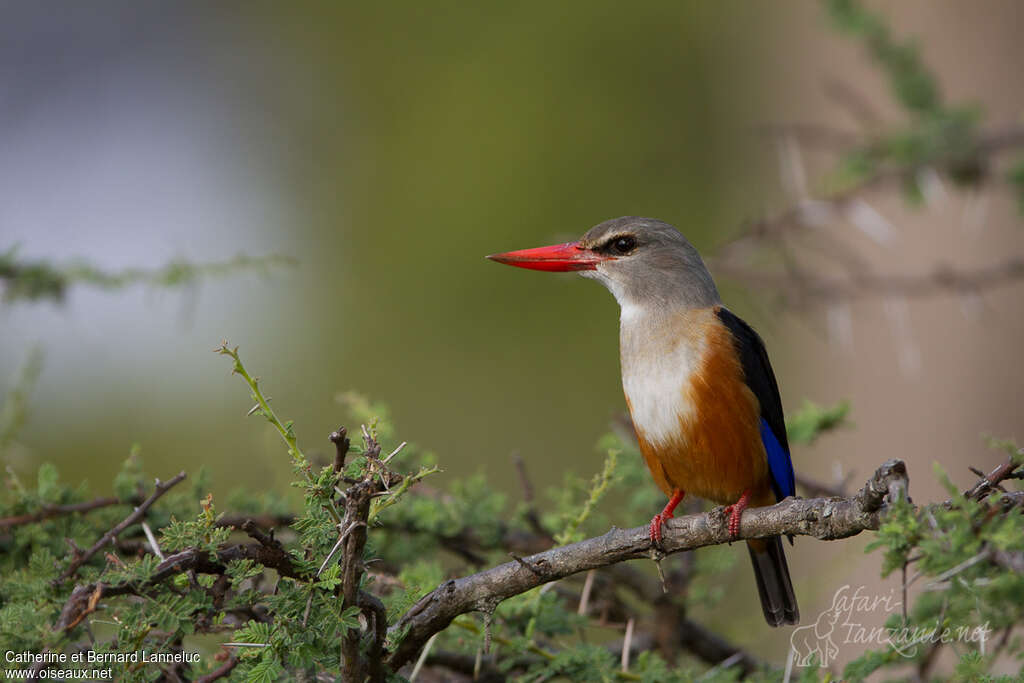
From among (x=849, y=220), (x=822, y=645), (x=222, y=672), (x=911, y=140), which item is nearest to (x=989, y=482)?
(x=222, y=672)

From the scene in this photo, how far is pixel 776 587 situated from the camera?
3.21 m

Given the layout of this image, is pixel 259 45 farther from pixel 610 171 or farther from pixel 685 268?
pixel 685 268

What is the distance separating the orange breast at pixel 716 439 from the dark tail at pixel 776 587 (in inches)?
10.3

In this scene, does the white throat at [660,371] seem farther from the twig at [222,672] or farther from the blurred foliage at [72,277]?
the twig at [222,672]

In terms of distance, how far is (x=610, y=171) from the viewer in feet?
35.3

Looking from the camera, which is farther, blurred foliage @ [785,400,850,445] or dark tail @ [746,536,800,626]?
blurred foliage @ [785,400,850,445]

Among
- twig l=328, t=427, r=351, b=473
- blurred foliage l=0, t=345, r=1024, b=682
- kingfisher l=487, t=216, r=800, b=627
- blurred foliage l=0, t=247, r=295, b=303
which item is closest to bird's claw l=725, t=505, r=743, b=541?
blurred foliage l=0, t=345, r=1024, b=682

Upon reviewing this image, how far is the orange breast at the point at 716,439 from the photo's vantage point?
3.01 meters

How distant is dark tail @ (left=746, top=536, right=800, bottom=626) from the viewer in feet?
10.5

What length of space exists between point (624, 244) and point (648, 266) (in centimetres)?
14

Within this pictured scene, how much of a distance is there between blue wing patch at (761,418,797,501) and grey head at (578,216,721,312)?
0.54 m

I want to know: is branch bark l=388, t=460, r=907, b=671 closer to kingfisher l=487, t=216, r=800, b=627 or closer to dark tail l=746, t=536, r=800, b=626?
kingfisher l=487, t=216, r=800, b=627

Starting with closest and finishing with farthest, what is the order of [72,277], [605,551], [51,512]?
[605,551], [51,512], [72,277]

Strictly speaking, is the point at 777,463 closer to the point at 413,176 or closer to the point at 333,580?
the point at 333,580
